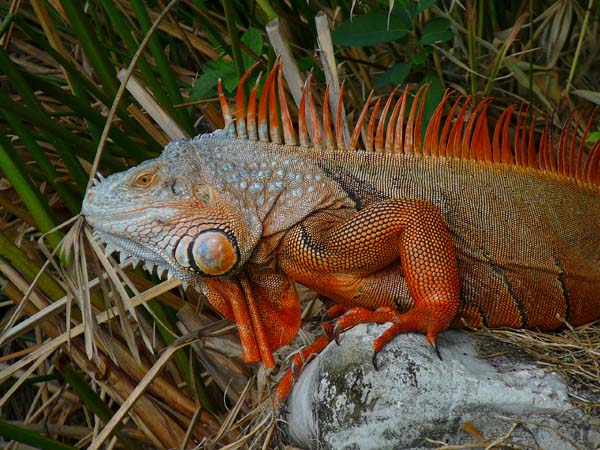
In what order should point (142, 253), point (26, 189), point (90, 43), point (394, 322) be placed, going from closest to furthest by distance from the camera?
point (394, 322)
point (142, 253)
point (26, 189)
point (90, 43)

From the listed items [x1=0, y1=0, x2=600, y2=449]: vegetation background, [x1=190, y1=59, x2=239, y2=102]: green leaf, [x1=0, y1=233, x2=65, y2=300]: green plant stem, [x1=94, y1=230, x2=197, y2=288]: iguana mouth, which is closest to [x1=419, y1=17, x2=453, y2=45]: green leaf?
[x1=0, y1=0, x2=600, y2=449]: vegetation background

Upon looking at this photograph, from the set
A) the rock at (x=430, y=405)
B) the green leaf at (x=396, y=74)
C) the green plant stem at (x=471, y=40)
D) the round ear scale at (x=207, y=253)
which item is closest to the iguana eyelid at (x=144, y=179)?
the round ear scale at (x=207, y=253)

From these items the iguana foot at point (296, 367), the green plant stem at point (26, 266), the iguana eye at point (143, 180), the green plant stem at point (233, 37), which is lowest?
the iguana foot at point (296, 367)

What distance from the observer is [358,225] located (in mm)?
3324

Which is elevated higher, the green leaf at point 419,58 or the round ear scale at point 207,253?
the green leaf at point 419,58

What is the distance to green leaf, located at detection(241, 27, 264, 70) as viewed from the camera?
408cm

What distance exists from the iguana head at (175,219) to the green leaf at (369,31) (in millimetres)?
1069

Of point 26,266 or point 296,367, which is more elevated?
point 26,266

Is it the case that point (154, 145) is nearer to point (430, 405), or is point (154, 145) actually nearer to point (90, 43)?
point (90, 43)

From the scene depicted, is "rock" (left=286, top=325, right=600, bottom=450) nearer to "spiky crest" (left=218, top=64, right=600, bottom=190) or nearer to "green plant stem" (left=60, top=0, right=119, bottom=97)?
"spiky crest" (left=218, top=64, right=600, bottom=190)

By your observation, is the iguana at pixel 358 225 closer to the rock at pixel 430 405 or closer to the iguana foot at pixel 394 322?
the iguana foot at pixel 394 322

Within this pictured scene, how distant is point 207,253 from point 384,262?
2.61 ft

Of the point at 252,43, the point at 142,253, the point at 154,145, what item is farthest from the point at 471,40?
the point at 142,253

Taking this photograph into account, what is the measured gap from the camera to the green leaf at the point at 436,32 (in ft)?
13.1
